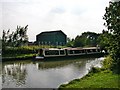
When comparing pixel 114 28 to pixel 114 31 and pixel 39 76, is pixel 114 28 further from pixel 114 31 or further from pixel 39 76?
pixel 39 76

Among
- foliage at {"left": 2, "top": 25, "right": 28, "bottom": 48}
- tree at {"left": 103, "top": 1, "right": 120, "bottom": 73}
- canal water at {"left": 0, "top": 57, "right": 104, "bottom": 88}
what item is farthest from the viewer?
foliage at {"left": 2, "top": 25, "right": 28, "bottom": 48}

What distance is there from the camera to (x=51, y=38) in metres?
60.8

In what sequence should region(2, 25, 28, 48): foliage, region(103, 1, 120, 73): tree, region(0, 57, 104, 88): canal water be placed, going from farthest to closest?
region(2, 25, 28, 48): foliage → region(0, 57, 104, 88): canal water → region(103, 1, 120, 73): tree

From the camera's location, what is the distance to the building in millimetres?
60344

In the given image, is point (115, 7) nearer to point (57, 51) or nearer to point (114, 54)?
point (114, 54)

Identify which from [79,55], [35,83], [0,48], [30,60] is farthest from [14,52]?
[35,83]

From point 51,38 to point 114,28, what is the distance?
152 ft

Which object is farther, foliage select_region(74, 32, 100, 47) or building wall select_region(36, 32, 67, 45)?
building wall select_region(36, 32, 67, 45)

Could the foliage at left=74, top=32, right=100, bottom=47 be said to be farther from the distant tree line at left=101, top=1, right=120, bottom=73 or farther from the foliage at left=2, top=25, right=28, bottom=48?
the distant tree line at left=101, top=1, right=120, bottom=73

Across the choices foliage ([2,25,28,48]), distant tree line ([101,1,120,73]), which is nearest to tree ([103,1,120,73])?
distant tree line ([101,1,120,73])

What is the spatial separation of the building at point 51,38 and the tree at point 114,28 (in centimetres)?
4460

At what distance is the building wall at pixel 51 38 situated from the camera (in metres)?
60.3

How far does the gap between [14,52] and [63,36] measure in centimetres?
2470

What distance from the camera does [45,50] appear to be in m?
37.5
